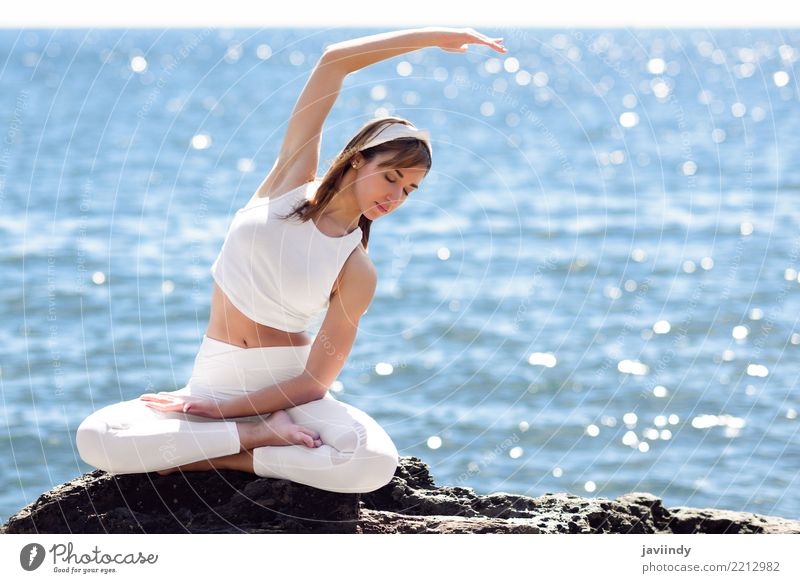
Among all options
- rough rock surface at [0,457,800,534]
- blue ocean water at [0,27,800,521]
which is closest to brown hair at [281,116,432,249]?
rough rock surface at [0,457,800,534]

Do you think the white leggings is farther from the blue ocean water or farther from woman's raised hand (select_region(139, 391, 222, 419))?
the blue ocean water

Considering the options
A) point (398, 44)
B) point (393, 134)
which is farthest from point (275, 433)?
point (398, 44)

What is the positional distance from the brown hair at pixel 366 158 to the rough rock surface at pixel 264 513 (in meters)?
0.96

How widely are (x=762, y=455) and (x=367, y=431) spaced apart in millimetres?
4322

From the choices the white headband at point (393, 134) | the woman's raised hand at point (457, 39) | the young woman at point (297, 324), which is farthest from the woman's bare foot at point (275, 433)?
the woman's raised hand at point (457, 39)

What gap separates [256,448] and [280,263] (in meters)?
0.65

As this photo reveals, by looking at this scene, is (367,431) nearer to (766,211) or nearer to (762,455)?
(762,455)

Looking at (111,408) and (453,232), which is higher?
(453,232)

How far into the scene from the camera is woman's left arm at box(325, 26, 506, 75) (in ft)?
12.8

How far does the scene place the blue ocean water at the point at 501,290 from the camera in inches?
297

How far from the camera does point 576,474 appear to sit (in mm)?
7242

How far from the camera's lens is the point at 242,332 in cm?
405

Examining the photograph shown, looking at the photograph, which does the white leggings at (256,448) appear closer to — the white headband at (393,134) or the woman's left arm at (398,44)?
the white headband at (393,134)

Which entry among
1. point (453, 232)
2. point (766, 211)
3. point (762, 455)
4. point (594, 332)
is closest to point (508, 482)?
point (762, 455)
